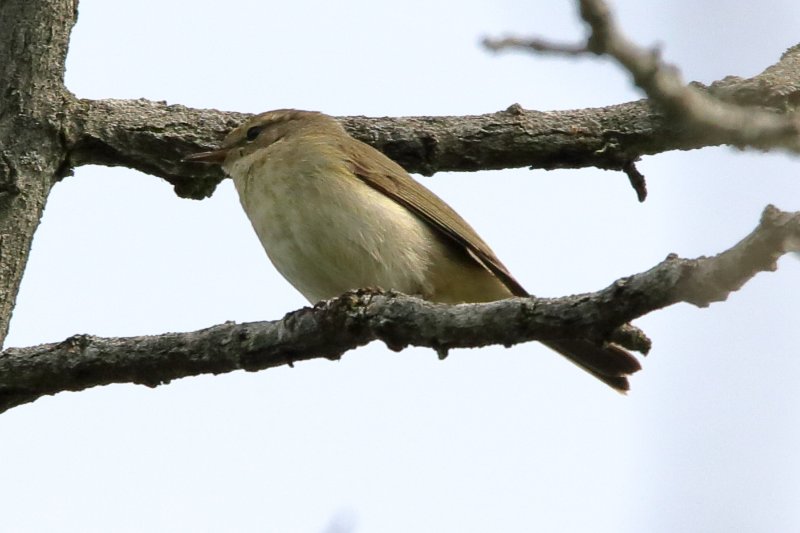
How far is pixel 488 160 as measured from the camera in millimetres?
5461

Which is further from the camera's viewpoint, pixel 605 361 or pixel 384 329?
pixel 605 361

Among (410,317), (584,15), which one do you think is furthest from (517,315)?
(584,15)

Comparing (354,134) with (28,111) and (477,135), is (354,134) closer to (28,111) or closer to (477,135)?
(477,135)

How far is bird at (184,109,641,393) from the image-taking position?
538 centimetres

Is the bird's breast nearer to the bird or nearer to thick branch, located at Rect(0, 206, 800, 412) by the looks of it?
the bird

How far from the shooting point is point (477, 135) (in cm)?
542

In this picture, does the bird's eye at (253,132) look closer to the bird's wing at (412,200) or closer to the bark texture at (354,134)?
the bark texture at (354,134)

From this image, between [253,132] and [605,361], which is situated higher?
[253,132]

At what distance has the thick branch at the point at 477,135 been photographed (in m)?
5.24

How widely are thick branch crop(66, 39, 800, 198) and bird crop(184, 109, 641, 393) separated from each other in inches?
4.9

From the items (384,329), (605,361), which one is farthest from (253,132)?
(384,329)

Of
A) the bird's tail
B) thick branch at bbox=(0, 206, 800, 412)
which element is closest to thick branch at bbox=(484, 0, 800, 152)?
thick branch at bbox=(0, 206, 800, 412)

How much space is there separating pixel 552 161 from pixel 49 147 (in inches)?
88.7

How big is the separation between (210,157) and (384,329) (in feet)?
6.37
